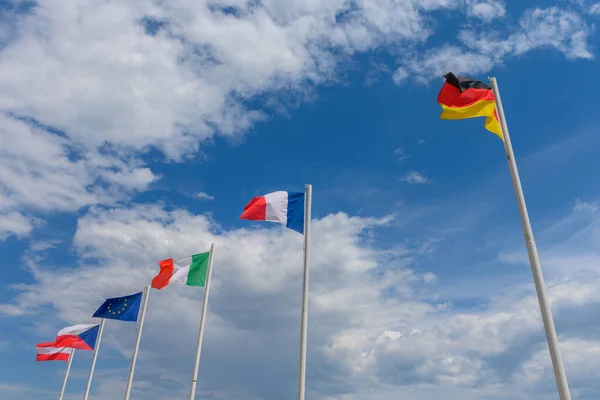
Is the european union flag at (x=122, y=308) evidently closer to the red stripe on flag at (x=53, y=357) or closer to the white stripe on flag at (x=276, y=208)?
the red stripe on flag at (x=53, y=357)

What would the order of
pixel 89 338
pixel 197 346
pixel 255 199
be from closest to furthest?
pixel 255 199 < pixel 197 346 < pixel 89 338

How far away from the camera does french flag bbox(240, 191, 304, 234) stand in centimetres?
2314

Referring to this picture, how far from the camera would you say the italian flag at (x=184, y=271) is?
3244 centimetres

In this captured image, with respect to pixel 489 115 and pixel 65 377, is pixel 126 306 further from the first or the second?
pixel 489 115

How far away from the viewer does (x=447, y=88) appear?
60.6 feet

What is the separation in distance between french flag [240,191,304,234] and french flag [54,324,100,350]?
30886 mm

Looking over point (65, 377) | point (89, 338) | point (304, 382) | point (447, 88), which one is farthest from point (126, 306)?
point (447, 88)

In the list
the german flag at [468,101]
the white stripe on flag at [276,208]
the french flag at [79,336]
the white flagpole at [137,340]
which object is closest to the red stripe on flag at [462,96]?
the german flag at [468,101]

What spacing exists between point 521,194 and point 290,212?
410 inches

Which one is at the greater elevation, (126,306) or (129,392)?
(126,306)

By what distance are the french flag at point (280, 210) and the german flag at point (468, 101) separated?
26.3 ft

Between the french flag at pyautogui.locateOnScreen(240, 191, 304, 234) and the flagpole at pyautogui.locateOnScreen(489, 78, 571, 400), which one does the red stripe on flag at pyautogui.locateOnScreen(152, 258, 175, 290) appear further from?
the flagpole at pyautogui.locateOnScreen(489, 78, 571, 400)

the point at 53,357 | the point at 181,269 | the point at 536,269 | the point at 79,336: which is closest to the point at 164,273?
the point at 181,269

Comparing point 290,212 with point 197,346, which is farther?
point 197,346
